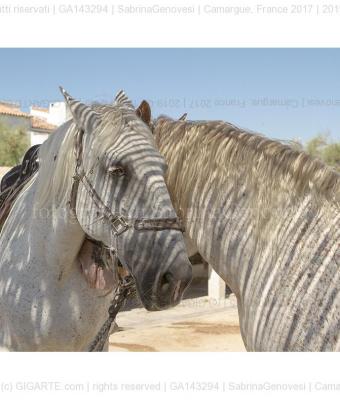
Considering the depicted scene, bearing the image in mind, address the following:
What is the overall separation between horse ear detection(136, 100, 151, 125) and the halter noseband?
0.35 metres

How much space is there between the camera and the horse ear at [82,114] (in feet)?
9.58

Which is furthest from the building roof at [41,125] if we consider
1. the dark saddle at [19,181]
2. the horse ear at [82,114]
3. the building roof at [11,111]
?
the horse ear at [82,114]

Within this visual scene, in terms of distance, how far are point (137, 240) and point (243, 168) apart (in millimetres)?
662

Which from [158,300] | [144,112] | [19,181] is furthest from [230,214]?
[19,181]

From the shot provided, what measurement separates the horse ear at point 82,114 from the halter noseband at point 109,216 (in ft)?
0.22

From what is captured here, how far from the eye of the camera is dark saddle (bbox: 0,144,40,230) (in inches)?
147

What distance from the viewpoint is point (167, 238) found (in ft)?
8.42

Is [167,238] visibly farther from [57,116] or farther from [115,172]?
[57,116]

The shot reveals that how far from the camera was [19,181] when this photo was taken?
12.9 feet

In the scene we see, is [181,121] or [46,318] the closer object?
[181,121]

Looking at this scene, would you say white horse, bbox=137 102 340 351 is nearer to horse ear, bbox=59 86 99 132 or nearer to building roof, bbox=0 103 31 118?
horse ear, bbox=59 86 99 132

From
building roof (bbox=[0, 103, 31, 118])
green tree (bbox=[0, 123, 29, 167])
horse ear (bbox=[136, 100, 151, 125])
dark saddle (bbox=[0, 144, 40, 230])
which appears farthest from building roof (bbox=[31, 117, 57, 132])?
horse ear (bbox=[136, 100, 151, 125])
